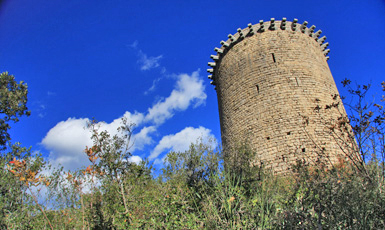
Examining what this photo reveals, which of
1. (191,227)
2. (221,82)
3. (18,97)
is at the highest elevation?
(18,97)

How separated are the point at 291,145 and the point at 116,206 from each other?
6.32 m

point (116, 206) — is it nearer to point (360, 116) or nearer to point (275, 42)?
point (360, 116)

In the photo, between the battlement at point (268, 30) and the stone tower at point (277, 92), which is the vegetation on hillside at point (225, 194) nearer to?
the stone tower at point (277, 92)

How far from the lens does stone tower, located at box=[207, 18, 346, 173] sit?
802cm

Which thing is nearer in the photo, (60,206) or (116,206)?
(116,206)

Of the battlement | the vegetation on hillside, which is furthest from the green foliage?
the battlement

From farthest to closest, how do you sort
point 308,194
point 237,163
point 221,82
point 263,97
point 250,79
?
point 221,82, point 250,79, point 263,97, point 237,163, point 308,194

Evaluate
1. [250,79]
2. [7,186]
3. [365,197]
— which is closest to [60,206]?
[7,186]

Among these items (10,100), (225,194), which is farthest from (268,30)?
(10,100)

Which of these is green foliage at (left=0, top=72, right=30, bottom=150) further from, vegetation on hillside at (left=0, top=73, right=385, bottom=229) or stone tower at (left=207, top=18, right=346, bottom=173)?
stone tower at (left=207, top=18, right=346, bottom=173)

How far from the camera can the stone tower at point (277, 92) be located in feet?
26.3

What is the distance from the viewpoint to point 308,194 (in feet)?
9.39

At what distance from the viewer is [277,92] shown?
8.95 metres

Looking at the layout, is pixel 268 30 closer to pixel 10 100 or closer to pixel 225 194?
pixel 225 194
